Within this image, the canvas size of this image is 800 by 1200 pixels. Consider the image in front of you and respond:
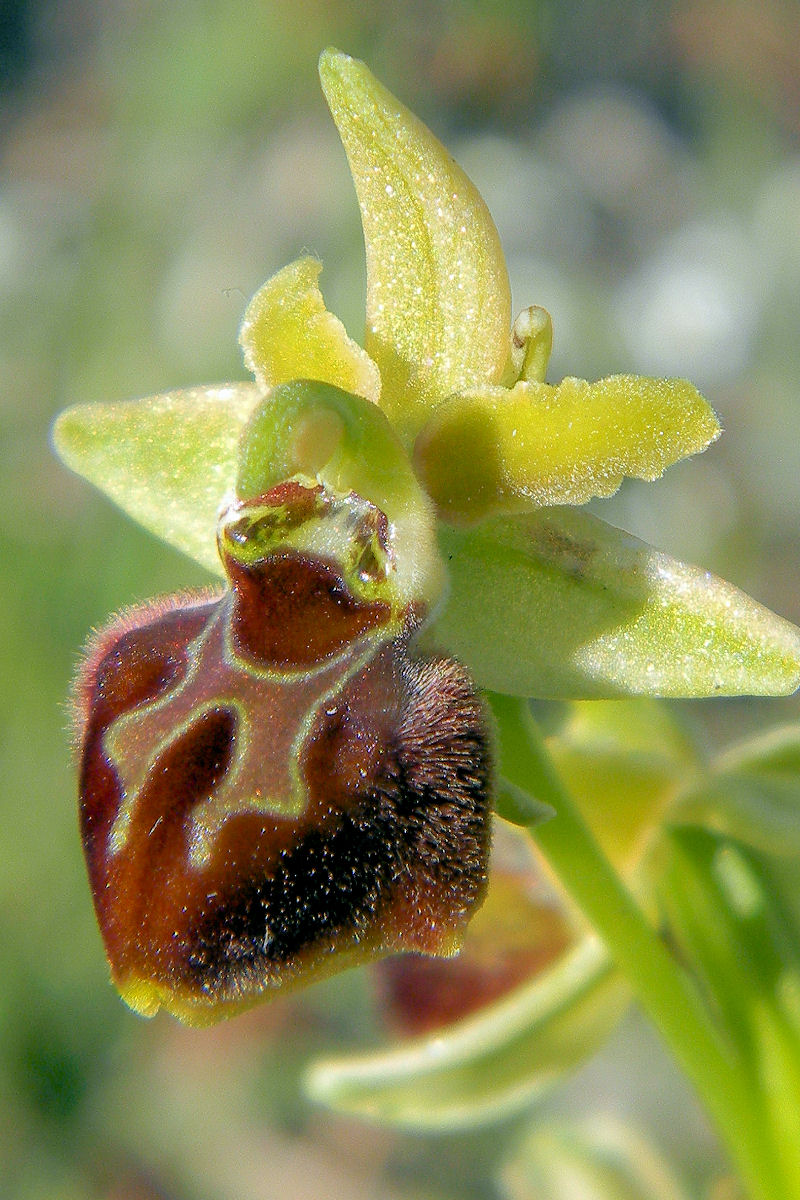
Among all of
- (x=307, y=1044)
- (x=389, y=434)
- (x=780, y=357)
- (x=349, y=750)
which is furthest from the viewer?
(x=780, y=357)

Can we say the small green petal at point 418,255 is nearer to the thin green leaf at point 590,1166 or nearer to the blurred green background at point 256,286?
the thin green leaf at point 590,1166

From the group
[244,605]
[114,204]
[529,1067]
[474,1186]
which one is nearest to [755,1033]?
[529,1067]

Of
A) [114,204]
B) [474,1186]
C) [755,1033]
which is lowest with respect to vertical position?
[474,1186]

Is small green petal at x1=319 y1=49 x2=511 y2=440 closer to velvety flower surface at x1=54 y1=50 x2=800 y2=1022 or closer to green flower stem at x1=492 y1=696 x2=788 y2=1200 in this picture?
velvety flower surface at x1=54 y1=50 x2=800 y2=1022

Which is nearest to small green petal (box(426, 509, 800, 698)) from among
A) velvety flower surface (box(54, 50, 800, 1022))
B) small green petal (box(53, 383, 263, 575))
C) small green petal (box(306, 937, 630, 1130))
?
velvety flower surface (box(54, 50, 800, 1022))

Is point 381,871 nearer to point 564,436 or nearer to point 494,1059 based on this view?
point 564,436

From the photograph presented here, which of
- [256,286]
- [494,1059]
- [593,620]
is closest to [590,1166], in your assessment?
[494,1059]

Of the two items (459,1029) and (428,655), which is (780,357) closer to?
(459,1029)
